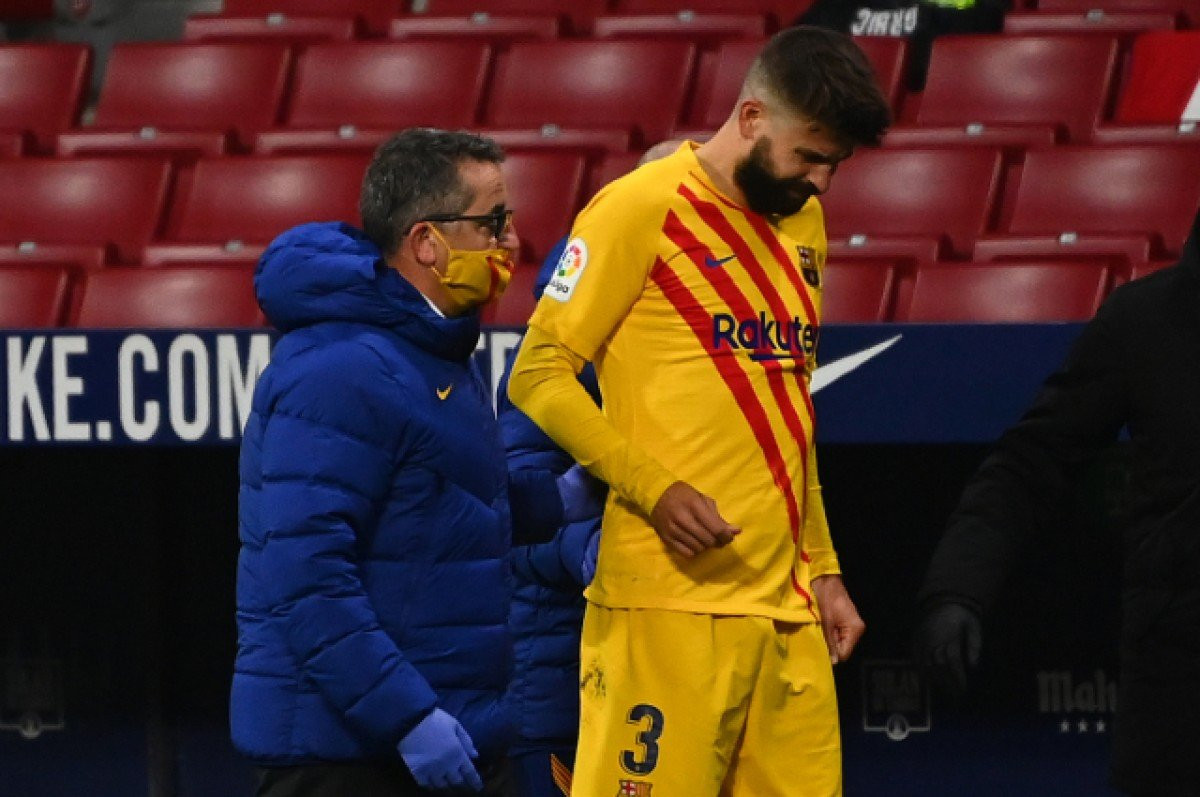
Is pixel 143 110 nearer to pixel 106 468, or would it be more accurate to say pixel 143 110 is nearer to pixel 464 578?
pixel 106 468

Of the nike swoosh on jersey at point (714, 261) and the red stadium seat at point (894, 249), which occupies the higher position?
the red stadium seat at point (894, 249)

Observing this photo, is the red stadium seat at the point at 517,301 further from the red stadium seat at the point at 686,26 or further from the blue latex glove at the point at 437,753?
the blue latex glove at the point at 437,753

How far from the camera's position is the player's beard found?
3.26 metres

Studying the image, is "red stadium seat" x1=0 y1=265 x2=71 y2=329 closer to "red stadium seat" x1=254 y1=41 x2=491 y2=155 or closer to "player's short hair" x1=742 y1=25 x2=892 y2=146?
"red stadium seat" x1=254 y1=41 x2=491 y2=155

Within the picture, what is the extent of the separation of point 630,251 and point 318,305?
0.50 m

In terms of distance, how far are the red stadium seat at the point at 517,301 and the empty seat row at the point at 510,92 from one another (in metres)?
0.71

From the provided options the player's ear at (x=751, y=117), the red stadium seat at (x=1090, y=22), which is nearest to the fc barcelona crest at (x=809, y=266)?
the player's ear at (x=751, y=117)

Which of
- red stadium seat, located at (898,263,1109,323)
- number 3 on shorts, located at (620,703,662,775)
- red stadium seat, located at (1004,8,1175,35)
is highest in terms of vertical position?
red stadium seat, located at (1004,8,1175,35)

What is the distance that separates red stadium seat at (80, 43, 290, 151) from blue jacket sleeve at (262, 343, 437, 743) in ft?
13.7

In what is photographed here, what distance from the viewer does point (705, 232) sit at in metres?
3.26

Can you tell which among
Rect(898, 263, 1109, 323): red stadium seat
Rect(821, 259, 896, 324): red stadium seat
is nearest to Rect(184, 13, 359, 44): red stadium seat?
Rect(821, 259, 896, 324): red stadium seat

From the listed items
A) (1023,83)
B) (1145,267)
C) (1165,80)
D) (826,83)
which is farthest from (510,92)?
(826,83)

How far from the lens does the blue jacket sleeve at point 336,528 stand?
2834 mm

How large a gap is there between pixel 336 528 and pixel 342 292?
35 centimetres
